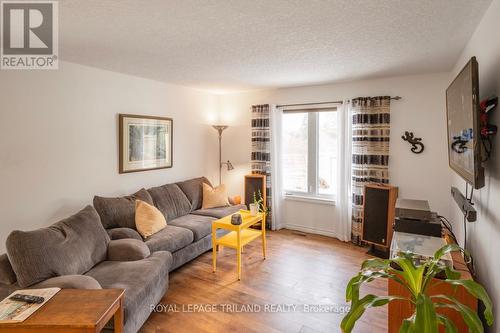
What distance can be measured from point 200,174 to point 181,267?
1968 millimetres

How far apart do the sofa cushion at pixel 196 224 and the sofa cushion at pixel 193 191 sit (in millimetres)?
436

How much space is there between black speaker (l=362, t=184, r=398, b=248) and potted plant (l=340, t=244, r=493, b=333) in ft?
7.39

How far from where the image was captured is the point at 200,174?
197 inches

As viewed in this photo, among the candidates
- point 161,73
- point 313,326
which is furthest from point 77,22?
point 313,326

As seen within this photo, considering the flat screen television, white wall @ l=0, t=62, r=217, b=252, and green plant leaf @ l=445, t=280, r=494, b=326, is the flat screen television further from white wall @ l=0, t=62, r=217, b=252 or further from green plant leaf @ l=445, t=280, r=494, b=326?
white wall @ l=0, t=62, r=217, b=252

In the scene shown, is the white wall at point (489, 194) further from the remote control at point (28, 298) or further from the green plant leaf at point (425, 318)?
the remote control at point (28, 298)

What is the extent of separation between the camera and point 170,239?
10.2 feet

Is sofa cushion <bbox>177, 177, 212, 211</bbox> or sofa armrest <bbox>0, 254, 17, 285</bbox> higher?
sofa cushion <bbox>177, 177, 212, 211</bbox>

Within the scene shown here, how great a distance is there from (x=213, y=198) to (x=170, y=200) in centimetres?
71

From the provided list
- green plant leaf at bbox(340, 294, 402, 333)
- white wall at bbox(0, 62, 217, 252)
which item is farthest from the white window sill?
green plant leaf at bbox(340, 294, 402, 333)

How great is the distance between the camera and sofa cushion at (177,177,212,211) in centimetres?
428

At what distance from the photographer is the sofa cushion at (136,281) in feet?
6.66

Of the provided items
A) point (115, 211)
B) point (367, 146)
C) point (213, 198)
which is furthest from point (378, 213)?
point (115, 211)

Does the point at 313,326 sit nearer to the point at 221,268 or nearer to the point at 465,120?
the point at 221,268
